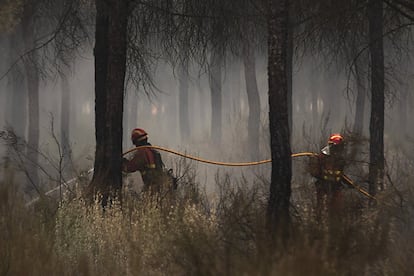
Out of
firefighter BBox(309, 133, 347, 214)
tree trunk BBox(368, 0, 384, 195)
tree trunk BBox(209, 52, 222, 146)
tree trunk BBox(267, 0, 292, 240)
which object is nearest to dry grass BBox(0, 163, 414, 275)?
tree trunk BBox(267, 0, 292, 240)

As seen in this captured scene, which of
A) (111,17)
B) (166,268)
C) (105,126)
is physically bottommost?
(166,268)

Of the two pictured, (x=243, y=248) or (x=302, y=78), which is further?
(x=302, y=78)

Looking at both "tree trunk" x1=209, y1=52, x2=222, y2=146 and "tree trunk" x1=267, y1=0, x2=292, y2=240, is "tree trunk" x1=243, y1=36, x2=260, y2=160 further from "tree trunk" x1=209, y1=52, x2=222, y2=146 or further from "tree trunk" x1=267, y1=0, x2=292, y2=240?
"tree trunk" x1=267, y1=0, x2=292, y2=240

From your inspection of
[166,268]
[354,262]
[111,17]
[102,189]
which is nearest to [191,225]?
[166,268]

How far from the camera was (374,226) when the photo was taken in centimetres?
469

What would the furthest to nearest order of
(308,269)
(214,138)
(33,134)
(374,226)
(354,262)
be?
(214,138), (33,134), (374,226), (354,262), (308,269)

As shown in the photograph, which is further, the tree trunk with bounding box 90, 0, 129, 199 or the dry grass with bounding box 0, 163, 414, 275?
the tree trunk with bounding box 90, 0, 129, 199

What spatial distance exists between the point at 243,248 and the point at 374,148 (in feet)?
20.0

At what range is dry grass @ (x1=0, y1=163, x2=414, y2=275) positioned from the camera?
4.18 metres

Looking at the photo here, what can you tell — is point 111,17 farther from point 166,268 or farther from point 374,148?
point 374,148

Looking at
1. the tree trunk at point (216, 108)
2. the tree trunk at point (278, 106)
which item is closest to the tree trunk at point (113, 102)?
the tree trunk at point (278, 106)

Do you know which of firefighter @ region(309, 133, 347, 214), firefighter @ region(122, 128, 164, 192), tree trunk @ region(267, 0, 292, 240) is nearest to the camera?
tree trunk @ region(267, 0, 292, 240)

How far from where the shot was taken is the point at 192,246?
4.32 metres

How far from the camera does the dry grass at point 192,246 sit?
418 centimetres
